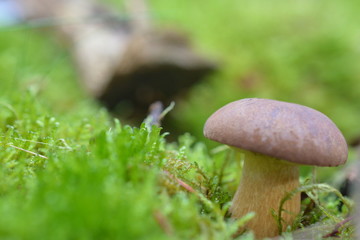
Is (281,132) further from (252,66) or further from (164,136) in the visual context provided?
(252,66)

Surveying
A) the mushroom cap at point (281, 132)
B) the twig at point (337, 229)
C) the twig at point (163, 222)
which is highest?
the mushroom cap at point (281, 132)

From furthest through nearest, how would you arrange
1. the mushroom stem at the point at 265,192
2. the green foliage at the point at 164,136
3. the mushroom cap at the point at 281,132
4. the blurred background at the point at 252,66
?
the blurred background at the point at 252,66, the mushroom stem at the point at 265,192, the mushroom cap at the point at 281,132, the green foliage at the point at 164,136

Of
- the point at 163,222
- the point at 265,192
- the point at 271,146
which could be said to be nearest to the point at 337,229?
the point at 265,192

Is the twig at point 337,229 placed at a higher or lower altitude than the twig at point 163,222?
lower

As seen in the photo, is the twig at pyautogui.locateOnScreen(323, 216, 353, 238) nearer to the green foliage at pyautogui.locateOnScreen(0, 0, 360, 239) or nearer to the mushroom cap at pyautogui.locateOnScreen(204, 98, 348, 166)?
the green foliage at pyautogui.locateOnScreen(0, 0, 360, 239)

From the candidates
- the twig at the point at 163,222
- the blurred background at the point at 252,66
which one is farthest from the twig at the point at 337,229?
the blurred background at the point at 252,66

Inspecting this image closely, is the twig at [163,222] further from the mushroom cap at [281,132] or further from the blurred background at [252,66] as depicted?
the blurred background at [252,66]
